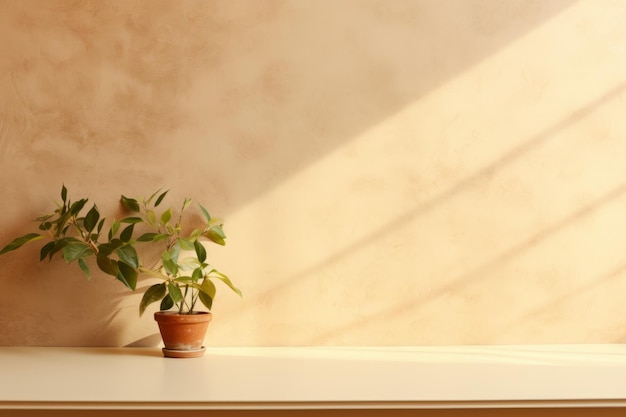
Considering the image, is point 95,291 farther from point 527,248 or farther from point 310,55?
point 527,248

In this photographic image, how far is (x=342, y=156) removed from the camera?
221 cm

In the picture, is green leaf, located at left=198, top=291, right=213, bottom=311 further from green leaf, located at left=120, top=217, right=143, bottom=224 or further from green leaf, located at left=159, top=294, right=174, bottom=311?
green leaf, located at left=120, top=217, right=143, bottom=224

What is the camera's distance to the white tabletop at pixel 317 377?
1.47 metres

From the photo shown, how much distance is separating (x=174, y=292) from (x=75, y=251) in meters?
0.32

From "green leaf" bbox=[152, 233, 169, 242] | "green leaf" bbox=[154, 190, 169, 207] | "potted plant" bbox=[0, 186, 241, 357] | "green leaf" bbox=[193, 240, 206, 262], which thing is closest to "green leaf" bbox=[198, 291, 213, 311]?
"potted plant" bbox=[0, 186, 241, 357]

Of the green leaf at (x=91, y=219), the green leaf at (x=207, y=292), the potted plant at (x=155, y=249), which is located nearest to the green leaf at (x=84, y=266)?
the potted plant at (x=155, y=249)

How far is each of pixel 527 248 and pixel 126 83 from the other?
5.00 ft

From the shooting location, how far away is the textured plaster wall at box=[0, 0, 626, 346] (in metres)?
2.14

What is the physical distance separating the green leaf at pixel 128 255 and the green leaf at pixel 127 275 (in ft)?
0.13

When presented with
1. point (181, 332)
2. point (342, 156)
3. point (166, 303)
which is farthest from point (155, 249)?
point (342, 156)

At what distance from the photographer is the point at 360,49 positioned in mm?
2219

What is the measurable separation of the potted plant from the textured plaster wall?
0.27 feet

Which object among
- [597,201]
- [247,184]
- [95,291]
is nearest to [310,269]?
[247,184]

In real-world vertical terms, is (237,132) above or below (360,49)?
below
